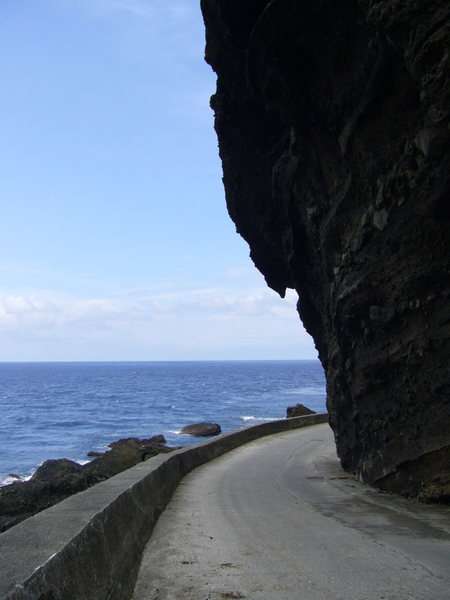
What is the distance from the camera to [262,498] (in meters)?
10.2

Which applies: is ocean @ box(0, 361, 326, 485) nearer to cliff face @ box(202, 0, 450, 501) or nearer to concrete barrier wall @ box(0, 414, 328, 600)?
cliff face @ box(202, 0, 450, 501)

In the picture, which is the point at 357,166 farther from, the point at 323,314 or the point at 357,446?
the point at 357,446

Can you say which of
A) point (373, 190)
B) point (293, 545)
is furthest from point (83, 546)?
point (373, 190)

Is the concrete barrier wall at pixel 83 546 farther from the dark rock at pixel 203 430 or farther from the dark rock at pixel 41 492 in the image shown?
the dark rock at pixel 203 430

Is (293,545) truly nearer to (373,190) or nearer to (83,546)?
(83,546)

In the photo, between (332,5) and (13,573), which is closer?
(13,573)

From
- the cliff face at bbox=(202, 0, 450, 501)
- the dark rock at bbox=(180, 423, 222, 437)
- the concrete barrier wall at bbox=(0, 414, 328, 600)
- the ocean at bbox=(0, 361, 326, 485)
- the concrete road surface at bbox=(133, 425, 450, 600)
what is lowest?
the ocean at bbox=(0, 361, 326, 485)

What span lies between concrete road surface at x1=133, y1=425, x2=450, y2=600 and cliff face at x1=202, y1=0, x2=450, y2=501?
5.22 ft

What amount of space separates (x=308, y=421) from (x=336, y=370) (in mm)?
15781

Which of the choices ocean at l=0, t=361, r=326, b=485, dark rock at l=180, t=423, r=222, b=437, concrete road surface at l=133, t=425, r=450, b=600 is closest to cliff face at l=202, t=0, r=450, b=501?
concrete road surface at l=133, t=425, r=450, b=600

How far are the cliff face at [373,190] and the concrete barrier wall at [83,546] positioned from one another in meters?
5.83

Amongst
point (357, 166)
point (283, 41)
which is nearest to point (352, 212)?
point (357, 166)

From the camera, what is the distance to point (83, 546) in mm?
Answer: 3764

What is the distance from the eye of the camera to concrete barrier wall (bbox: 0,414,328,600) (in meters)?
2.99
